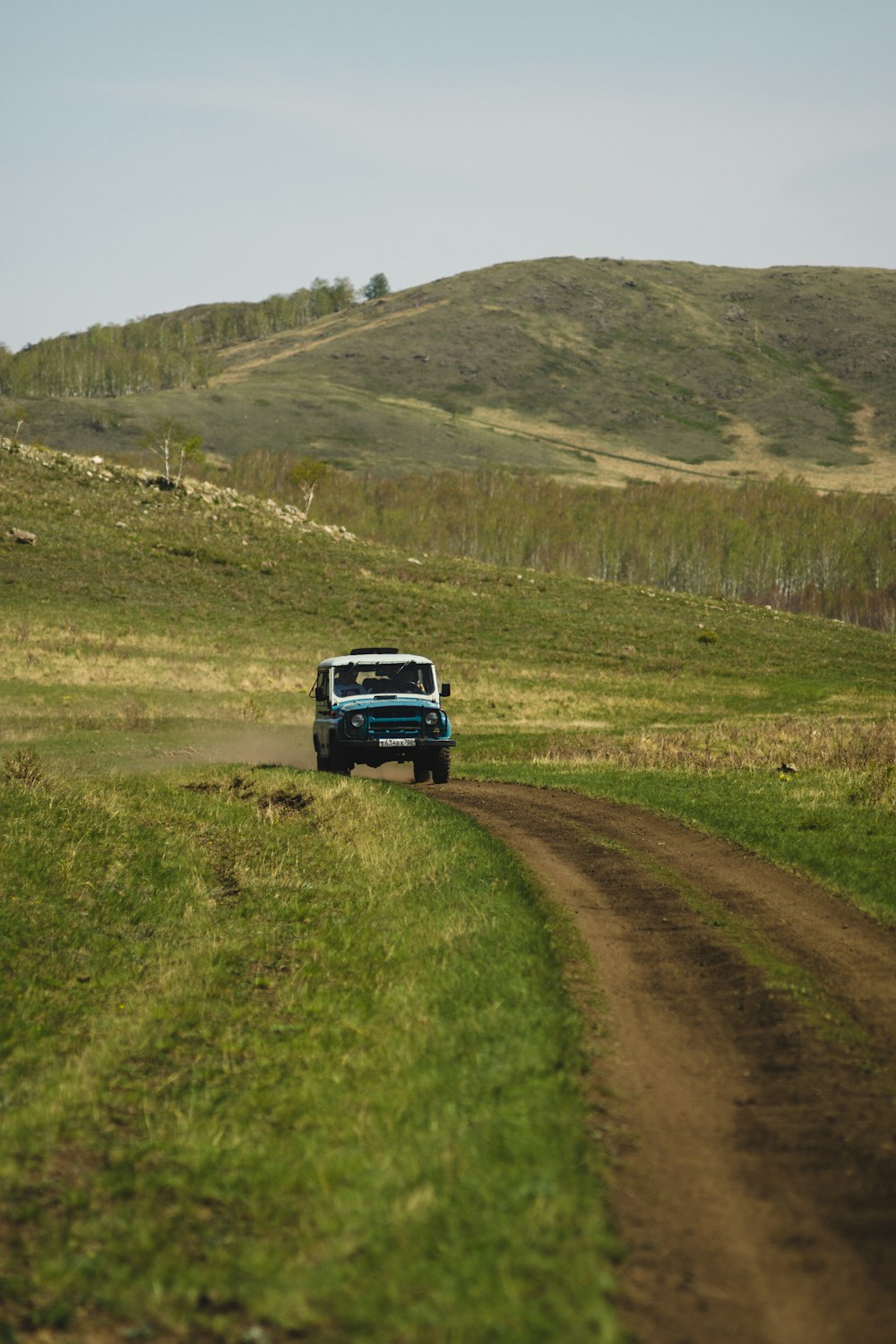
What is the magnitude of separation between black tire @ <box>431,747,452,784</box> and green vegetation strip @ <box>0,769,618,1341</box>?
9.44 meters

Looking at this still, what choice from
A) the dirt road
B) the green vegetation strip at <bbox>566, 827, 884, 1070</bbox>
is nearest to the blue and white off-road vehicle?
the dirt road

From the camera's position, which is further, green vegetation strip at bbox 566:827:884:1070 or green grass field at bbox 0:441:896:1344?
green vegetation strip at bbox 566:827:884:1070

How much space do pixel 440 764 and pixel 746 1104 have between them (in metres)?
18.2

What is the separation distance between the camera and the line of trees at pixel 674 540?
482ft

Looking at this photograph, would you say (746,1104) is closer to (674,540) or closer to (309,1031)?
(309,1031)

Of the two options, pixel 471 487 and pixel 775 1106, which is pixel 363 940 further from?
pixel 471 487

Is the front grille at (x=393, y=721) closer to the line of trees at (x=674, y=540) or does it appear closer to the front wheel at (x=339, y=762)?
the front wheel at (x=339, y=762)

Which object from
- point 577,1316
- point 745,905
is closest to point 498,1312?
point 577,1316

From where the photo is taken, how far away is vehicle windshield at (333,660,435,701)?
25469 millimetres

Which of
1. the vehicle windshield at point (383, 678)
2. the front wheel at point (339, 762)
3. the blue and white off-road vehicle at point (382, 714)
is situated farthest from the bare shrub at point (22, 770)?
the vehicle windshield at point (383, 678)

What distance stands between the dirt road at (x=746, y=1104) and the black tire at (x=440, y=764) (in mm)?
11055

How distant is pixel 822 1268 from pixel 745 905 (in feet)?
24.4

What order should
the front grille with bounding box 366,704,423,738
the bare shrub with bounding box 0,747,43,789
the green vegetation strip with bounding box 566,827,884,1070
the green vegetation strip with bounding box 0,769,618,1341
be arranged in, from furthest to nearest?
the front grille with bounding box 366,704,423,738 < the bare shrub with bounding box 0,747,43,789 < the green vegetation strip with bounding box 566,827,884,1070 < the green vegetation strip with bounding box 0,769,618,1341

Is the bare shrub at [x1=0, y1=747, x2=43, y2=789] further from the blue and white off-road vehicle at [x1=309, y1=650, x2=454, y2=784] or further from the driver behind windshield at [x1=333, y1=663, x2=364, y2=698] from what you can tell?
the driver behind windshield at [x1=333, y1=663, x2=364, y2=698]
